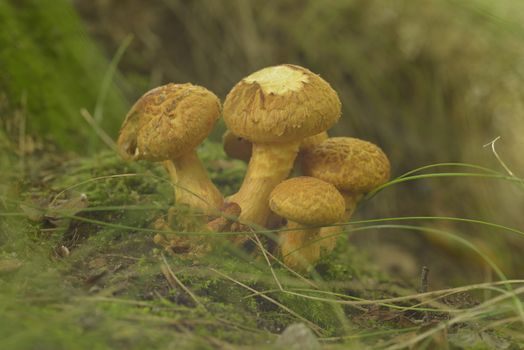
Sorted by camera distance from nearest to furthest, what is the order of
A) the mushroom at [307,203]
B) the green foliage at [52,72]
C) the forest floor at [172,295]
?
1. the forest floor at [172,295]
2. the mushroom at [307,203]
3. the green foliage at [52,72]

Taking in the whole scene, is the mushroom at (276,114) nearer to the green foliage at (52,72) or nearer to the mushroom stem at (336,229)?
the mushroom stem at (336,229)

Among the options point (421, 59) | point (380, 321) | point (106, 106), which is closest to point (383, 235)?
point (421, 59)

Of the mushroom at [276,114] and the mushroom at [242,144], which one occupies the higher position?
the mushroom at [276,114]

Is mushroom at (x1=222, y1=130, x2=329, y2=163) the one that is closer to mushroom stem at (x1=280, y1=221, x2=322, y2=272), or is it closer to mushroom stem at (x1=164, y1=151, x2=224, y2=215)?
mushroom stem at (x1=164, y1=151, x2=224, y2=215)

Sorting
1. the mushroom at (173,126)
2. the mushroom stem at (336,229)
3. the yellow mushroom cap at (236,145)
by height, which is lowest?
the mushroom stem at (336,229)

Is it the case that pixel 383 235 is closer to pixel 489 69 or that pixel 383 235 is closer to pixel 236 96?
pixel 489 69

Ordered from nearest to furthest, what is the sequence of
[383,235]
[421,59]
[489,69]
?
[489,69] < [421,59] < [383,235]

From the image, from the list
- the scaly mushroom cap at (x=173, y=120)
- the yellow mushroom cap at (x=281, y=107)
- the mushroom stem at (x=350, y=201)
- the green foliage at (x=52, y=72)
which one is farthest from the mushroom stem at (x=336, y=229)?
the green foliage at (x=52, y=72)
